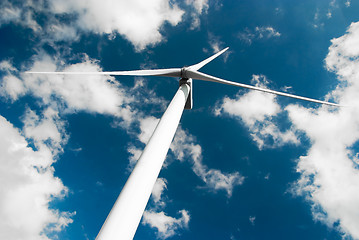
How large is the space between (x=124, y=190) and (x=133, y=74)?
44.9ft

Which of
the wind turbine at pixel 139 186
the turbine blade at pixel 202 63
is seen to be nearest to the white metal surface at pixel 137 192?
the wind turbine at pixel 139 186

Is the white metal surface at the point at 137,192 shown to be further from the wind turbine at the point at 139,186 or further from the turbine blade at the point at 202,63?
the turbine blade at the point at 202,63

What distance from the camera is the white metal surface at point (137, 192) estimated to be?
7.39 meters

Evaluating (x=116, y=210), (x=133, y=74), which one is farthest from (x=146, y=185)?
(x=133, y=74)

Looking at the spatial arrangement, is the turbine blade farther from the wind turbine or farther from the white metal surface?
the white metal surface

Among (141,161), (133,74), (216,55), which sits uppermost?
(216,55)

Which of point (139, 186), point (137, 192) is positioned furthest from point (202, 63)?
point (137, 192)

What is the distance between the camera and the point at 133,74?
19812 millimetres

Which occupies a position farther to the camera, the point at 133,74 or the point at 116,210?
the point at 133,74

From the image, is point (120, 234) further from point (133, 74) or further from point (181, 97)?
point (133, 74)

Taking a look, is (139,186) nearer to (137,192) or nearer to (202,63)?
(137,192)

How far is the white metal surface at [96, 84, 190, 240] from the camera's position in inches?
291

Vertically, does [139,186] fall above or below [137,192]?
above

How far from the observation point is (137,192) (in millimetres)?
8531
